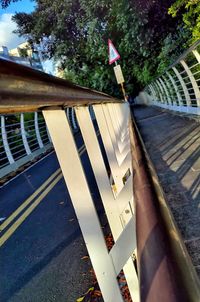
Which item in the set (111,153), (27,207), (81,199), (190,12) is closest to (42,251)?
(111,153)

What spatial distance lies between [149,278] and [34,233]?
169 inches

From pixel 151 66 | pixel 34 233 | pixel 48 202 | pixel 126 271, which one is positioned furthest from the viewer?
pixel 151 66

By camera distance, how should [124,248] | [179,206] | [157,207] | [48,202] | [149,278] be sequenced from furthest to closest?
1. [48,202]
2. [179,206]
3. [124,248]
4. [157,207]
5. [149,278]

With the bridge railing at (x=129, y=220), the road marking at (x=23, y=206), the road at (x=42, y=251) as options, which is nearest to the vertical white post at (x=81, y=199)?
the bridge railing at (x=129, y=220)

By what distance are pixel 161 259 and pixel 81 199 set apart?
83 cm

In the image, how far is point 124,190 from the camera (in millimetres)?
2141

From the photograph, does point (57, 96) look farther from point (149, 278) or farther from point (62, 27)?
point (62, 27)

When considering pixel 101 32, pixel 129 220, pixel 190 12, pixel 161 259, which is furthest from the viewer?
pixel 101 32

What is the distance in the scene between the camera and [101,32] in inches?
661

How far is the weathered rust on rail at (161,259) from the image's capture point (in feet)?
1.53

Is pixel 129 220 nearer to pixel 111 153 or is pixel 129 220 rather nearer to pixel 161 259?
pixel 161 259

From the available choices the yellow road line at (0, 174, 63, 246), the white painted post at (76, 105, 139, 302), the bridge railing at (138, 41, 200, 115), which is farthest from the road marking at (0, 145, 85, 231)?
the bridge railing at (138, 41, 200, 115)

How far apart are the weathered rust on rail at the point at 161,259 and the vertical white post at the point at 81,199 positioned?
541 mm

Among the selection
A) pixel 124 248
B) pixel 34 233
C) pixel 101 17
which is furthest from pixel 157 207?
pixel 101 17
